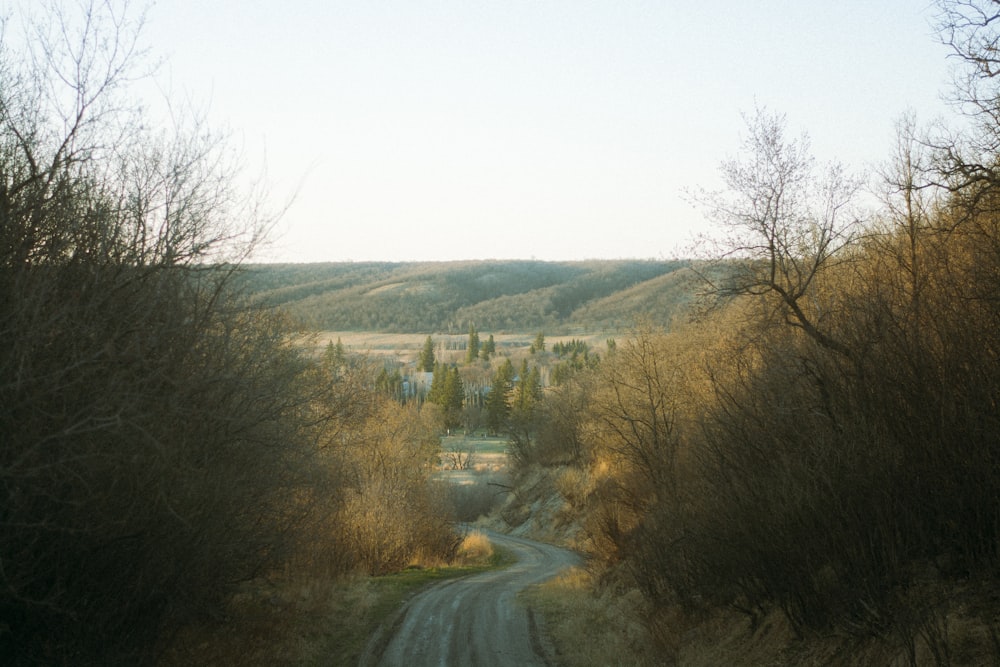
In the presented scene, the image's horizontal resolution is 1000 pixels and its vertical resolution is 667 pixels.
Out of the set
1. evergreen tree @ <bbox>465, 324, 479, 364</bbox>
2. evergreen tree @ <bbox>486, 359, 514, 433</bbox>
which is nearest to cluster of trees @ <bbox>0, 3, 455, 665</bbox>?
evergreen tree @ <bbox>486, 359, 514, 433</bbox>

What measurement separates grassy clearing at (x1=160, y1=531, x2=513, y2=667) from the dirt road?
2.28 feet

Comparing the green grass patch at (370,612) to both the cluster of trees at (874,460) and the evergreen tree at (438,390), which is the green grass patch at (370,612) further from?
the evergreen tree at (438,390)

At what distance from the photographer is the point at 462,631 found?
18297mm

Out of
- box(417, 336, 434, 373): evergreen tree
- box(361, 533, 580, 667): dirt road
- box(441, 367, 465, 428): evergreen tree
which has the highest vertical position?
box(361, 533, 580, 667): dirt road

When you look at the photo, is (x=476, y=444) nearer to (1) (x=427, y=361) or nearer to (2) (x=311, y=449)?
(1) (x=427, y=361)

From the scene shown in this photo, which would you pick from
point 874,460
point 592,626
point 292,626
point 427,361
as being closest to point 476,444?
point 427,361

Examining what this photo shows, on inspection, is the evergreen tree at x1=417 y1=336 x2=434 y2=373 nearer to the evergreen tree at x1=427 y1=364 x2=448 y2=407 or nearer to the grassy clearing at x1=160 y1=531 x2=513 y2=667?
the evergreen tree at x1=427 y1=364 x2=448 y2=407

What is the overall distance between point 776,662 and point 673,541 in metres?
4.85

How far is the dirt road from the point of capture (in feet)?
50.0

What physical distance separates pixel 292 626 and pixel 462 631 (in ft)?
14.9

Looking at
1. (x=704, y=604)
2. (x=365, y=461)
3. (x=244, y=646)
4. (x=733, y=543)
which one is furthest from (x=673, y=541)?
(x=365, y=461)

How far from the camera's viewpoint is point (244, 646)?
42.1 ft

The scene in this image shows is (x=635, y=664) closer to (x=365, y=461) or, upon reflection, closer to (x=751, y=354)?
(x=751, y=354)

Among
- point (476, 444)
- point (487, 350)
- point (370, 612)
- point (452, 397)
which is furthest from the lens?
point (487, 350)
